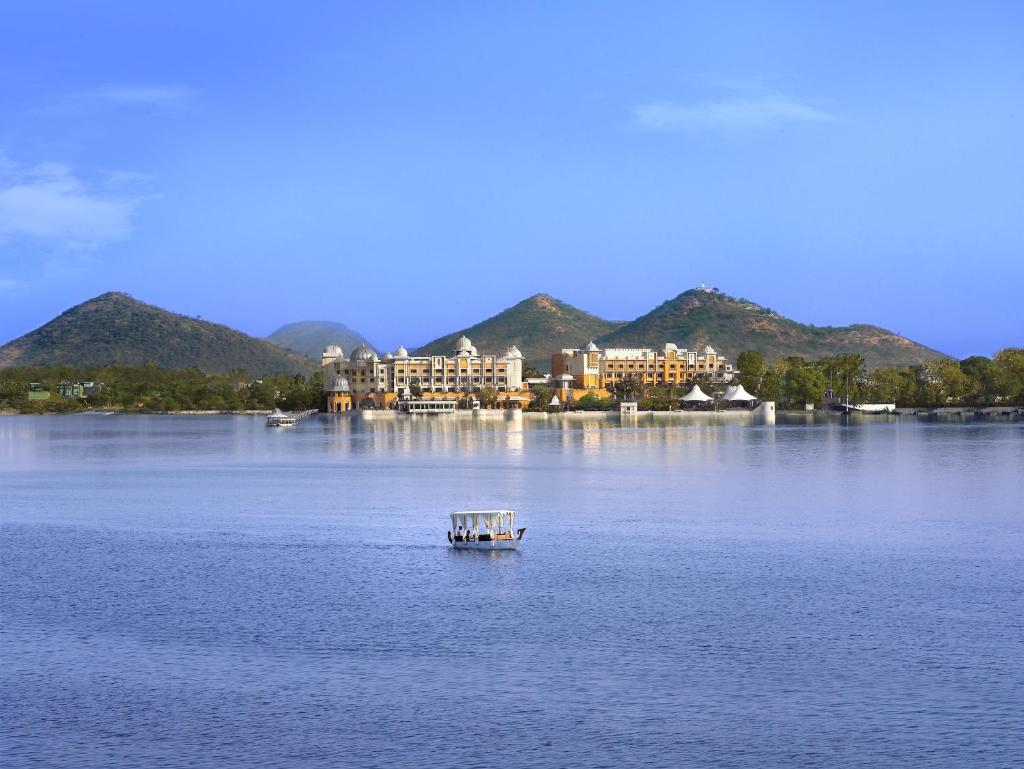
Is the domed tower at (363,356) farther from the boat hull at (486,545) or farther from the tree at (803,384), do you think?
the boat hull at (486,545)

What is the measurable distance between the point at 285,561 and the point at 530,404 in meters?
124

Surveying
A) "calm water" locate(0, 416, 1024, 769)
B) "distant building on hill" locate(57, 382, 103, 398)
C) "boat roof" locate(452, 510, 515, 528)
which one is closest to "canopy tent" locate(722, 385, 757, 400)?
"calm water" locate(0, 416, 1024, 769)

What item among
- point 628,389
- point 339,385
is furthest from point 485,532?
point 339,385

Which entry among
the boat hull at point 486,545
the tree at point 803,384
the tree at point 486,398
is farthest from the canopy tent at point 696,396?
the boat hull at point 486,545

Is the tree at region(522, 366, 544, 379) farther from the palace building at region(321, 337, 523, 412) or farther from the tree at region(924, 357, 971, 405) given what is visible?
the tree at region(924, 357, 971, 405)

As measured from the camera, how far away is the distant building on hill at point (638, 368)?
16212cm

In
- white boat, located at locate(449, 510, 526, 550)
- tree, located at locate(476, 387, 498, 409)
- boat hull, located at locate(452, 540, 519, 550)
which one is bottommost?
boat hull, located at locate(452, 540, 519, 550)

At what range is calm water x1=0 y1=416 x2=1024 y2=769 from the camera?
1620 cm

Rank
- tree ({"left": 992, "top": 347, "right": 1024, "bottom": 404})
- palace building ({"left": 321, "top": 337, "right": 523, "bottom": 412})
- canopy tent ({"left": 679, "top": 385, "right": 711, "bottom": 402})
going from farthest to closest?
palace building ({"left": 321, "top": 337, "right": 523, "bottom": 412}) → canopy tent ({"left": 679, "top": 385, "right": 711, "bottom": 402}) → tree ({"left": 992, "top": 347, "right": 1024, "bottom": 404})

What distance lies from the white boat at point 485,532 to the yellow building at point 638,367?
128 metres

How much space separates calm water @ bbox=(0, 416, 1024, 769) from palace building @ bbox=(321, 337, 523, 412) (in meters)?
111

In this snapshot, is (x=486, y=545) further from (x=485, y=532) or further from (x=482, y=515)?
(x=482, y=515)

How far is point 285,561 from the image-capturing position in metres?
29.7

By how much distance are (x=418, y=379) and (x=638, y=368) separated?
102 feet
